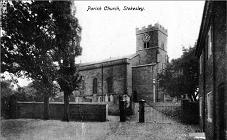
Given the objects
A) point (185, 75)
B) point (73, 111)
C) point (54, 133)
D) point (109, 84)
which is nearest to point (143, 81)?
point (109, 84)

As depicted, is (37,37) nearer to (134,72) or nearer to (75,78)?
(75,78)

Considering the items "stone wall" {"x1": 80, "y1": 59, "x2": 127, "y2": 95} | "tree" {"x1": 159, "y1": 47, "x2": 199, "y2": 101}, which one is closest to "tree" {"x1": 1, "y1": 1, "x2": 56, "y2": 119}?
"tree" {"x1": 159, "y1": 47, "x2": 199, "y2": 101}

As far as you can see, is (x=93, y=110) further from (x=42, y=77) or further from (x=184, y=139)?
(x=184, y=139)

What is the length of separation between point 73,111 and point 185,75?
39.2 feet

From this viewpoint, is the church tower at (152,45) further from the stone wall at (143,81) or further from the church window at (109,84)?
the church window at (109,84)

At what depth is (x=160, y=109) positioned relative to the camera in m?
23.9

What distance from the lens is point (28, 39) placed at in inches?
495

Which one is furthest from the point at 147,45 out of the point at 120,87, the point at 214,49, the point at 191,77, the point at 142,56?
the point at 214,49

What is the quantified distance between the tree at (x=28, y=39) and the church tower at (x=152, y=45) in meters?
25.0

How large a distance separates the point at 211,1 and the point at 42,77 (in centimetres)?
1002

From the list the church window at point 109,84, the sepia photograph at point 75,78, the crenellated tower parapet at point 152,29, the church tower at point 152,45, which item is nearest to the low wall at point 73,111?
the sepia photograph at point 75,78

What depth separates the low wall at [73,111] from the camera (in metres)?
18.8

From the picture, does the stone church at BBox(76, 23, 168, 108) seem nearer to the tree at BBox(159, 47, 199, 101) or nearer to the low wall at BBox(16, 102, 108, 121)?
the tree at BBox(159, 47, 199, 101)

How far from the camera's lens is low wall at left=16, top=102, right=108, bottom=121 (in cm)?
1883
